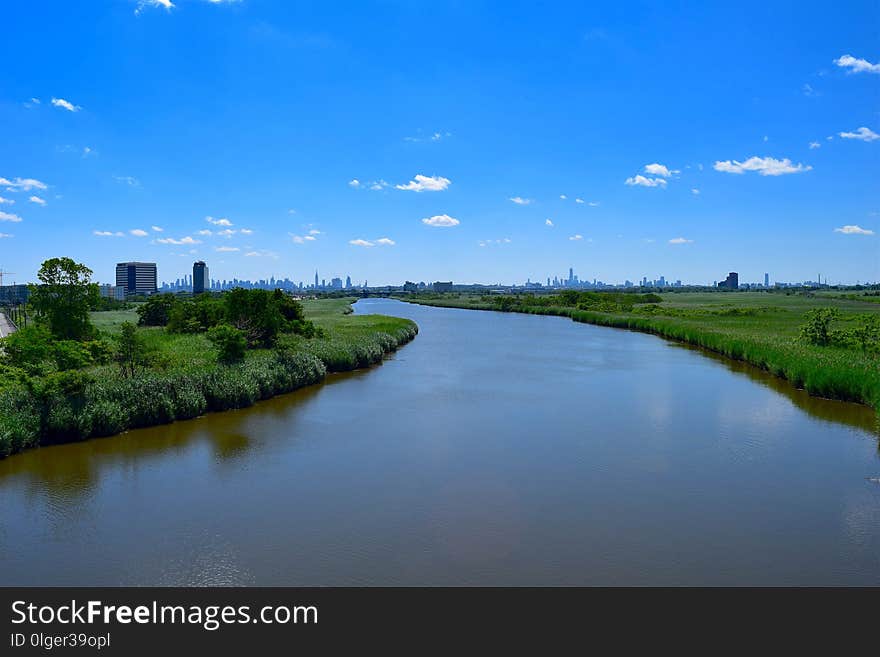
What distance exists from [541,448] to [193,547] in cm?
871

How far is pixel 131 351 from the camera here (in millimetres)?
17953

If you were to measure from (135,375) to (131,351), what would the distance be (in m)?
0.76

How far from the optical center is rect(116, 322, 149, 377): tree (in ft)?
58.2

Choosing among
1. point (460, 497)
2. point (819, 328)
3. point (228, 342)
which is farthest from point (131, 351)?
point (819, 328)

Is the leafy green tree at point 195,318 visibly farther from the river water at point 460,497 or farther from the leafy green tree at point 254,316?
the river water at point 460,497

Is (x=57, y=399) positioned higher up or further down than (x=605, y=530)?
higher up

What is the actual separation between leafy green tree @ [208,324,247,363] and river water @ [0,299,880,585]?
2.21 m

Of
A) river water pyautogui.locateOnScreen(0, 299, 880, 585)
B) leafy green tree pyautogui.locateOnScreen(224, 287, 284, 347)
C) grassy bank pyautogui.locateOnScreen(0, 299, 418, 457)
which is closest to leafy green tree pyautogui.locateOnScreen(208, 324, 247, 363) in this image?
grassy bank pyautogui.locateOnScreen(0, 299, 418, 457)

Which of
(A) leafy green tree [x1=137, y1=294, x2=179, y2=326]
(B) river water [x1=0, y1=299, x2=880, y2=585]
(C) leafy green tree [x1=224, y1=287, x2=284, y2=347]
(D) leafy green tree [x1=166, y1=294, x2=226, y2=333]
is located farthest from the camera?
(A) leafy green tree [x1=137, y1=294, x2=179, y2=326]

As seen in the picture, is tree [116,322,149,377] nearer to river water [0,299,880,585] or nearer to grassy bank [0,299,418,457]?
grassy bank [0,299,418,457]

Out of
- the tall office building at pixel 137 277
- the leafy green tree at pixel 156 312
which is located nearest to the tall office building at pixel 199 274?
the tall office building at pixel 137 277
